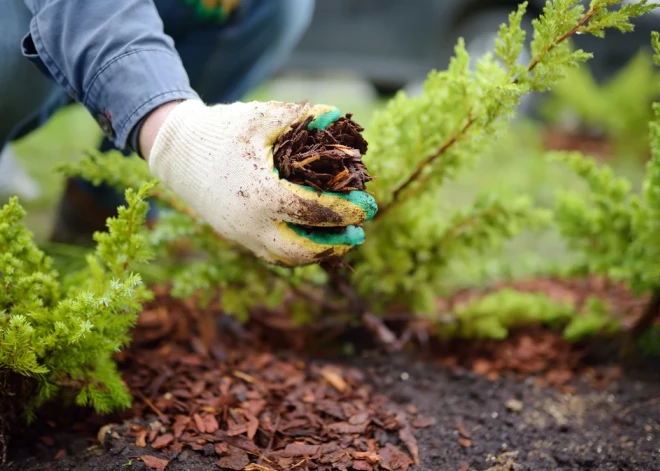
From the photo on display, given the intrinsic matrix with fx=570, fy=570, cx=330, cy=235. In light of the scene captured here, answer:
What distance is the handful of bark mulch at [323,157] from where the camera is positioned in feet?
4.52

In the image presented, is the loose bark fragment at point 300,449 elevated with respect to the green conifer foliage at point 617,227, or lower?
lower

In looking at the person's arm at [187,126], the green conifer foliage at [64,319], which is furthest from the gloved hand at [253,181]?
the green conifer foliage at [64,319]

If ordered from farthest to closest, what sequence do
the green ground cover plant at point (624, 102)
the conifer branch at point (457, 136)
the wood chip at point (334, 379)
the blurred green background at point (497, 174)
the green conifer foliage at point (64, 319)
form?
1. the green ground cover plant at point (624, 102)
2. the blurred green background at point (497, 174)
3. the wood chip at point (334, 379)
4. the conifer branch at point (457, 136)
5. the green conifer foliage at point (64, 319)

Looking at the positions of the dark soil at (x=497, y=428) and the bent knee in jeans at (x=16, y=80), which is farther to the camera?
the bent knee in jeans at (x=16, y=80)

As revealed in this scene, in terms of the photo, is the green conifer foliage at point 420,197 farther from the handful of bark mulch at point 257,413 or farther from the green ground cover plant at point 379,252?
the handful of bark mulch at point 257,413

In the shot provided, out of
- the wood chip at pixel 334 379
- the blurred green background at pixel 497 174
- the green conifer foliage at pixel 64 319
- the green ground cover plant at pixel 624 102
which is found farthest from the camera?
the green ground cover plant at pixel 624 102

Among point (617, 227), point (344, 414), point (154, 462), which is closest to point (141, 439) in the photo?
point (154, 462)

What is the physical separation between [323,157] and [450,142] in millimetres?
531

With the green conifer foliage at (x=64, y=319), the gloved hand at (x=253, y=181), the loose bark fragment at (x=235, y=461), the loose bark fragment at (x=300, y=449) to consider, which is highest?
the gloved hand at (x=253, y=181)

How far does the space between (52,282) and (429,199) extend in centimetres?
126

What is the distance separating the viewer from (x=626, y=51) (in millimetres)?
6926

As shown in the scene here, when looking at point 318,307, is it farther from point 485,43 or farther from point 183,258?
point 485,43

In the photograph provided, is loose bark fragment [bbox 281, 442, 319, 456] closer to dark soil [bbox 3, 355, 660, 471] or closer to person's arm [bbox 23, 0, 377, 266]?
dark soil [bbox 3, 355, 660, 471]

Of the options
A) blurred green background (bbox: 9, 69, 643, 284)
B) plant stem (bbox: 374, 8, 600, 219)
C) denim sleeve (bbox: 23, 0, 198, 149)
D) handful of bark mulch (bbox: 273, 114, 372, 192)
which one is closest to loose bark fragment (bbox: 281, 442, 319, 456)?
handful of bark mulch (bbox: 273, 114, 372, 192)
